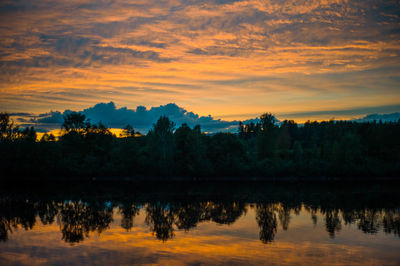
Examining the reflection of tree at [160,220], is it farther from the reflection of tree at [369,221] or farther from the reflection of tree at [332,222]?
the reflection of tree at [369,221]

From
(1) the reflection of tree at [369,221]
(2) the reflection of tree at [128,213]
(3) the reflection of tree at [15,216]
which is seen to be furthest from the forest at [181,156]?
(1) the reflection of tree at [369,221]

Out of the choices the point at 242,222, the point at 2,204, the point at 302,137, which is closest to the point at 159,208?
the point at 242,222

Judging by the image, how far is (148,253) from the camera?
63.7 ft

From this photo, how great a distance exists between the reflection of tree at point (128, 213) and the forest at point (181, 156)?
3863 centimetres

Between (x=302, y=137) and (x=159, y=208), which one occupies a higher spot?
(x=302, y=137)

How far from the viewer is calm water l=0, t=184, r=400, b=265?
18734 millimetres

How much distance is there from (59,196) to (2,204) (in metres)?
8.81

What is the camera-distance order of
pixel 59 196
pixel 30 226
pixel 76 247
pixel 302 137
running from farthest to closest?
pixel 302 137 → pixel 59 196 → pixel 30 226 → pixel 76 247

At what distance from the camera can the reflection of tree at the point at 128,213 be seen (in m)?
27.2

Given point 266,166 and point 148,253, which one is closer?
point 148,253

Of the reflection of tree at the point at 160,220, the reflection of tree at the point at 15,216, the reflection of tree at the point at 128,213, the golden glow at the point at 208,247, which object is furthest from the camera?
the reflection of tree at the point at 128,213

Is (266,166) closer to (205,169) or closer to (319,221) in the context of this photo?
(205,169)

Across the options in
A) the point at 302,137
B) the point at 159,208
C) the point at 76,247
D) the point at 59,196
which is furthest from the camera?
the point at 302,137

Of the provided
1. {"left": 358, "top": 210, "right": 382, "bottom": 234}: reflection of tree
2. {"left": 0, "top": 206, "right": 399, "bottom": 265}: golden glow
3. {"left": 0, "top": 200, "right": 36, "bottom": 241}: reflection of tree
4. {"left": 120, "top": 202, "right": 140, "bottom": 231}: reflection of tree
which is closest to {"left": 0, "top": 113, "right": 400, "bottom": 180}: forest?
{"left": 0, "top": 200, "right": 36, "bottom": 241}: reflection of tree
